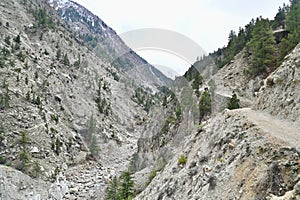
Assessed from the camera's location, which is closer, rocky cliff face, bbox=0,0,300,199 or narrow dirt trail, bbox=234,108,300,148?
narrow dirt trail, bbox=234,108,300,148

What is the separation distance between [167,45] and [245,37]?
18517mm

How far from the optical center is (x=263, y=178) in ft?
37.2

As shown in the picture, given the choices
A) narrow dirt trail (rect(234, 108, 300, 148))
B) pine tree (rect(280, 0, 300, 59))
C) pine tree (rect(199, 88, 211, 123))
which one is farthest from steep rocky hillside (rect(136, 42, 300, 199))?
pine tree (rect(280, 0, 300, 59))

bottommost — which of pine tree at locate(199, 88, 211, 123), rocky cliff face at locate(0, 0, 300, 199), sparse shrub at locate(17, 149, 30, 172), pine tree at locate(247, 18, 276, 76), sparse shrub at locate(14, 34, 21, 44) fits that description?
sparse shrub at locate(17, 149, 30, 172)

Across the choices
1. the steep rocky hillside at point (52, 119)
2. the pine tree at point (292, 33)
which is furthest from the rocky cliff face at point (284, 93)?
the steep rocky hillside at point (52, 119)

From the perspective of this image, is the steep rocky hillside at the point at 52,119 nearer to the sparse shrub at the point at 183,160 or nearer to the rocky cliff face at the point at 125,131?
the rocky cliff face at the point at 125,131

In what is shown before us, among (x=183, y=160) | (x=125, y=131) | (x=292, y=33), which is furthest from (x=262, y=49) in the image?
(x=125, y=131)

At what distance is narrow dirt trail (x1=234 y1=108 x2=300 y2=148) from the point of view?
13.2m

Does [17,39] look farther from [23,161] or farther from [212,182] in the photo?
[212,182]

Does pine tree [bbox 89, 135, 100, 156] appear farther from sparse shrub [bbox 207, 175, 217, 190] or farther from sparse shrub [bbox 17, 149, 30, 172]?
sparse shrub [bbox 207, 175, 217, 190]

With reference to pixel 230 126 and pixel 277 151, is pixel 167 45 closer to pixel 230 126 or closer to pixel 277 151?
pixel 230 126

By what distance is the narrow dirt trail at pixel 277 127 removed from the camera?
43.3ft

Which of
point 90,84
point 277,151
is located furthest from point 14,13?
point 277,151

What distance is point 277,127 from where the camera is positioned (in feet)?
49.9
